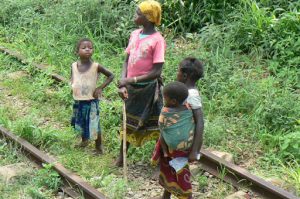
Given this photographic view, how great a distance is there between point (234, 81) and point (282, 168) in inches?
Result: 78.6

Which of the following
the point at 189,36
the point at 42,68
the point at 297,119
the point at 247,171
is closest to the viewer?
the point at 247,171

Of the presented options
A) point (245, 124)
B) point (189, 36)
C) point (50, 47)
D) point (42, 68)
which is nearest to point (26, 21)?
point (50, 47)

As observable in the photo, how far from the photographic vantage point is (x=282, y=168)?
5.52 m

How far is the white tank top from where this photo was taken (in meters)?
5.58

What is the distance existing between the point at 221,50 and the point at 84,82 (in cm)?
320

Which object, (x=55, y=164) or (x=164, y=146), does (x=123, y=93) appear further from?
(x=55, y=164)

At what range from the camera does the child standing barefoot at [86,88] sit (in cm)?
556

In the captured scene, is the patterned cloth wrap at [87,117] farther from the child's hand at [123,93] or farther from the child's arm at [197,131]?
the child's arm at [197,131]

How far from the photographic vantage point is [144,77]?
5.11 meters

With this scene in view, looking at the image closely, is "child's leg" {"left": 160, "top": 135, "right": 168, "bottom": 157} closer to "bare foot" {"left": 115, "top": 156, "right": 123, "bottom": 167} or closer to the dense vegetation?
"bare foot" {"left": 115, "top": 156, "right": 123, "bottom": 167}

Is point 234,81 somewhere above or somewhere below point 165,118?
below

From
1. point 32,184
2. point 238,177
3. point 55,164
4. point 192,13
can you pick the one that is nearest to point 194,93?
Result: point 238,177

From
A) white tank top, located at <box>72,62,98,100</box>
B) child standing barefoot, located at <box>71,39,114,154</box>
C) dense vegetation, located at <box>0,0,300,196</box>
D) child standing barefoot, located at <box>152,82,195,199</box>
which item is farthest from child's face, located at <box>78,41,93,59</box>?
child standing barefoot, located at <box>152,82,195,199</box>

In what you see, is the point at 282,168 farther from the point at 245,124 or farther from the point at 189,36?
the point at 189,36
